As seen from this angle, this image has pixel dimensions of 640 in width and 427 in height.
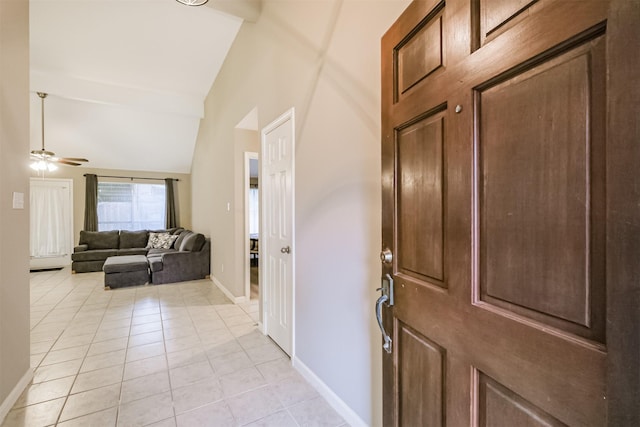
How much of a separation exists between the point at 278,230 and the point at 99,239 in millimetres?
5826

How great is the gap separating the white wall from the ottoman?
3.75 meters

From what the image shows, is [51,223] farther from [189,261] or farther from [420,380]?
[420,380]

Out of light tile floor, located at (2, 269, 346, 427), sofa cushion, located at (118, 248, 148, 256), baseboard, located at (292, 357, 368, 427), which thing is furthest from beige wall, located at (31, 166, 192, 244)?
baseboard, located at (292, 357, 368, 427)

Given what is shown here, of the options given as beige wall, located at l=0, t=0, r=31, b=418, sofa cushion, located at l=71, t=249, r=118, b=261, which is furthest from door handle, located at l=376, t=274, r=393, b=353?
sofa cushion, located at l=71, t=249, r=118, b=261

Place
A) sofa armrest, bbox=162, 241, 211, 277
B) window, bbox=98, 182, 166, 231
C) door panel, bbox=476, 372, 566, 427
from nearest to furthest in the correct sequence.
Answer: door panel, bbox=476, 372, 566, 427
sofa armrest, bbox=162, 241, 211, 277
window, bbox=98, 182, 166, 231

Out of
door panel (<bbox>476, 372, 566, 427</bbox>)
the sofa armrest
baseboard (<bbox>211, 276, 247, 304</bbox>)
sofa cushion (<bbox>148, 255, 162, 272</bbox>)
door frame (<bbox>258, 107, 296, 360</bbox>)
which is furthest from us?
the sofa armrest

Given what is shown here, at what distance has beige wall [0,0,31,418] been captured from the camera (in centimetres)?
179

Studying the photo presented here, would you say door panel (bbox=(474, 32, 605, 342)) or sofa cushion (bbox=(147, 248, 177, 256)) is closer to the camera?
door panel (bbox=(474, 32, 605, 342))

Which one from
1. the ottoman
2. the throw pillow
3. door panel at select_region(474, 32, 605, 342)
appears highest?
door panel at select_region(474, 32, 605, 342)

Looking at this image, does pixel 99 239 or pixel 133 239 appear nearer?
pixel 99 239

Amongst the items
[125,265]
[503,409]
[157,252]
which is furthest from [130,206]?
[503,409]

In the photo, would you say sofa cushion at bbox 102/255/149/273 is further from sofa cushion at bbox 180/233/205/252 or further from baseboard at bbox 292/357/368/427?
baseboard at bbox 292/357/368/427

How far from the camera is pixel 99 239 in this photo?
6.29 metres

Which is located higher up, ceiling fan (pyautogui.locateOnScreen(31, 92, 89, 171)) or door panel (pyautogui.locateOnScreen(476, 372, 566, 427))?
ceiling fan (pyautogui.locateOnScreen(31, 92, 89, 171))
